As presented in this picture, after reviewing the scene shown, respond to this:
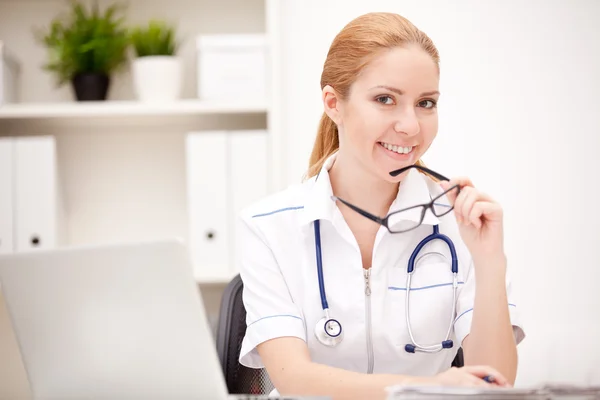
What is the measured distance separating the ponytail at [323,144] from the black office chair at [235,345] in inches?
12.0

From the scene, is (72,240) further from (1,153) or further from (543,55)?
(543,55)

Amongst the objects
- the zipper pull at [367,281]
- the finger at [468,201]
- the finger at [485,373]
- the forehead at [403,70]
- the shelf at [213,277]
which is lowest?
the shelf at [213,277]

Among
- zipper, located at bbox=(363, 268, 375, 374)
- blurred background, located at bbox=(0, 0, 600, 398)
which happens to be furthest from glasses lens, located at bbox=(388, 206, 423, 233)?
blurred background, located at bbox=(0, 0, 600, 398)

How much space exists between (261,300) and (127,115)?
45.6 inches

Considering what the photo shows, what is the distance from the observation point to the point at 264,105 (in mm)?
2178

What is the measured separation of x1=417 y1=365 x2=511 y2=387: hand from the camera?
89 centimetres

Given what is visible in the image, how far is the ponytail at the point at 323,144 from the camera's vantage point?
1.51 metres

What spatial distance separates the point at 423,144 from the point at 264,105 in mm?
954

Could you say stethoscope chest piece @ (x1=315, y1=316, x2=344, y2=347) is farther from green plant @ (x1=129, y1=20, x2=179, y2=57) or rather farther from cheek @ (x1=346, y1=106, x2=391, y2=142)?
green plant @ (x1=129, y1=20, x2=179, y2=57)

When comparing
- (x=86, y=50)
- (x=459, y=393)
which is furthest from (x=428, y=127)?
(x=86, y=50)

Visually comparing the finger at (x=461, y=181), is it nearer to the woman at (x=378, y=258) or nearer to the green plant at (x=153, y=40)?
the woman at (x=378, y=258)

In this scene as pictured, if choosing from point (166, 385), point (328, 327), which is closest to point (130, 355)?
point (166, 385)

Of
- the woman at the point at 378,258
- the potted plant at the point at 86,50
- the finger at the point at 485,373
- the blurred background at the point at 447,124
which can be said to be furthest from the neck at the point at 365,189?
the potted plant at the point at 86,50

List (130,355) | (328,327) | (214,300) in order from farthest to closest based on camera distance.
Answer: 1. (214,300)
2. (328,327)
3. (130,355)
